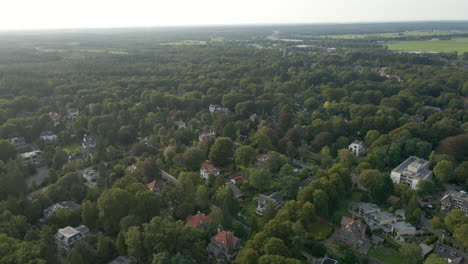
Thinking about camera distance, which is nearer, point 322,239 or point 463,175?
point 322,239

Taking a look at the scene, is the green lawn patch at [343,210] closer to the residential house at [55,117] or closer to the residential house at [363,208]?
the residential house at [363,208]

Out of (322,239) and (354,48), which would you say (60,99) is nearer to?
(322,239)

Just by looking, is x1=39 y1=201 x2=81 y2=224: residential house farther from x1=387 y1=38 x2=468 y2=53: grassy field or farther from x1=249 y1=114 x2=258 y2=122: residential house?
x1=387 y1=38 x2=468 y2=53: grassy field

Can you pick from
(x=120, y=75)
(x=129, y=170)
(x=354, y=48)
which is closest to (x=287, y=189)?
(x=129, y=170)

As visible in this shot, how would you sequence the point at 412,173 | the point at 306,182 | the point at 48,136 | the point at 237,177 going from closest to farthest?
the point at 412,173 → the point at 306,182 → the point at 237,177 → the point at 48,136

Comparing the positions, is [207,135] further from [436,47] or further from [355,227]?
[436,47]

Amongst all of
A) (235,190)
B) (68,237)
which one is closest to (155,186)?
(235,190)
